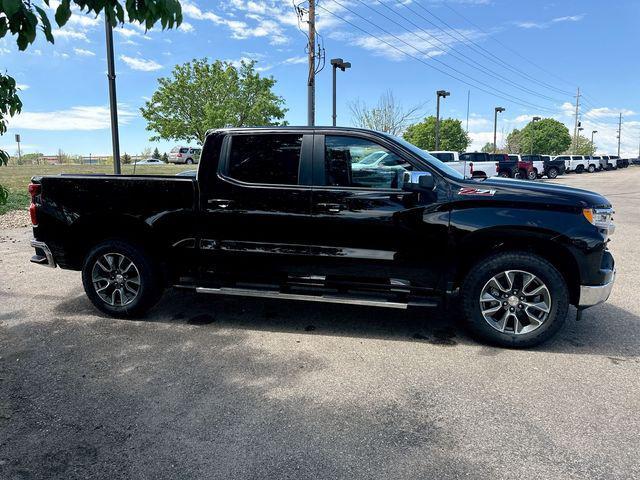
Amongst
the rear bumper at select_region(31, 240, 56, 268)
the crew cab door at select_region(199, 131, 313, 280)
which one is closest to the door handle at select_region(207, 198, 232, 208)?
the crew cab door at select_region(199, 131, 313, 280)

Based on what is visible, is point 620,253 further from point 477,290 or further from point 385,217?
point 385,217

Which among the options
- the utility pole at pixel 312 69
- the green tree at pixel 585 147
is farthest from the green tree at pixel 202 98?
the green tree at pixel 585 147

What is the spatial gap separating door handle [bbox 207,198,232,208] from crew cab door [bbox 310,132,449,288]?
848 millimetres

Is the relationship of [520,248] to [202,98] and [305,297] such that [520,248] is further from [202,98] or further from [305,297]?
[202,98]

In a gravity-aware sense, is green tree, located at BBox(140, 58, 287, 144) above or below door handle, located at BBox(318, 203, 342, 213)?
above

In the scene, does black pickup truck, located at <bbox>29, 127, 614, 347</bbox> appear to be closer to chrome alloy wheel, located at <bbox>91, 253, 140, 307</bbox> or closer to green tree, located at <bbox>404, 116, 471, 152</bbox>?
chrome alloy wheel, located at <bbox>91, 253, 140, 307</bbox>

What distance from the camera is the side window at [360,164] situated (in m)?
4.38

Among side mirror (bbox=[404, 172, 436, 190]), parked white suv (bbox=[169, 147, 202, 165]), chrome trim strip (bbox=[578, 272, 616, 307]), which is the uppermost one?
parked white suv (bbox=[169, 147, 202, 165])

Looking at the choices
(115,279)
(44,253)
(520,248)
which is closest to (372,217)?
(520,248)

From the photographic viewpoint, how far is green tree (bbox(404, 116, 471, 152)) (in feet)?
252

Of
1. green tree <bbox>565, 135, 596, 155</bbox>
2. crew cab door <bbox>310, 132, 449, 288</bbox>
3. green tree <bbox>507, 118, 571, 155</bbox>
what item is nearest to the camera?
crew cab door <bbox>310, 132, 449, 288</bbox>

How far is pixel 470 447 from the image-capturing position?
278cm

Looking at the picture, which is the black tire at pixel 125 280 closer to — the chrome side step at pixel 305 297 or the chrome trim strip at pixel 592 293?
the chrome side step at pixel 305 297

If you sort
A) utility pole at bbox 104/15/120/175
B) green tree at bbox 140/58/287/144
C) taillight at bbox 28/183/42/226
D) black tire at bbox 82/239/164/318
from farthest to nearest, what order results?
1. green tree at bbox 140/58/287/144
2. utility pole at bbox 104/15/120/175
3. taillight at bbox 28/183/42/226
4. black tire at bbox 82/239/164/318
